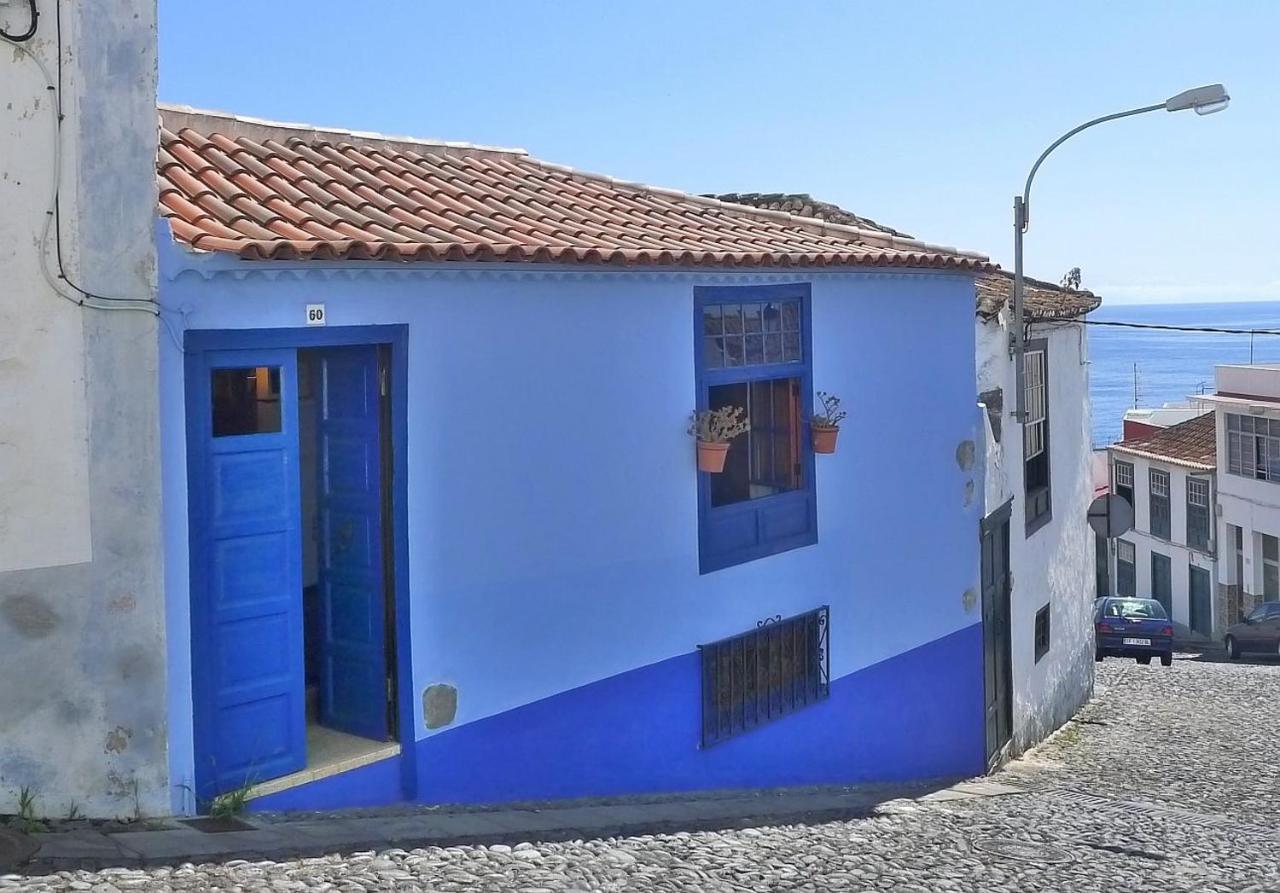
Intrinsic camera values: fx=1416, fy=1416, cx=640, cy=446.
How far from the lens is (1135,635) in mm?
27266

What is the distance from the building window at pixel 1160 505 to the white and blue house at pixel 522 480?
101ft

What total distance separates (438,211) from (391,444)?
1.85 meters

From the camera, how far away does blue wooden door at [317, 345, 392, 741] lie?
7.99 metres

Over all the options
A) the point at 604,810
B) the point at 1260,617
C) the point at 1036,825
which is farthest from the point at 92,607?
the point at 1260,617

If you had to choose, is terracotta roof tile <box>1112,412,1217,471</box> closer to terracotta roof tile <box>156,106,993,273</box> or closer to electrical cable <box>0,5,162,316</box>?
terracotta roof tile <box>156,106,993,273</box>

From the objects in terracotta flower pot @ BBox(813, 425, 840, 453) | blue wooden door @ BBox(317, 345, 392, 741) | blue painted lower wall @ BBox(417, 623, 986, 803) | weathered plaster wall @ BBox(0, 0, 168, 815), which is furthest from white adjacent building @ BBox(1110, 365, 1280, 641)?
weathered plaster wall @ BBox(0, 0, 168, 815)

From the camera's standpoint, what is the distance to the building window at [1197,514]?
3838 centimetres

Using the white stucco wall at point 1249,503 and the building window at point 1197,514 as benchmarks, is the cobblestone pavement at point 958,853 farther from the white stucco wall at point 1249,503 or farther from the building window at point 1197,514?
the building window at point 1197,514

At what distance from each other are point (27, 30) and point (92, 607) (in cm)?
264

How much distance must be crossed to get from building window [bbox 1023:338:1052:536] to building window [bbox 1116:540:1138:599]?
28.5 meters

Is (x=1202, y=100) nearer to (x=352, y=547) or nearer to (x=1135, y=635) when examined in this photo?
(x=352, y=547)

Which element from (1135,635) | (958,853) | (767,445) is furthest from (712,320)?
(1135,635)

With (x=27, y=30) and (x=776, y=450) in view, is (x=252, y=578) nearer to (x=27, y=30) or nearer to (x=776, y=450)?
(x=27, y=30)

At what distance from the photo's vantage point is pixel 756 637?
10.5m
